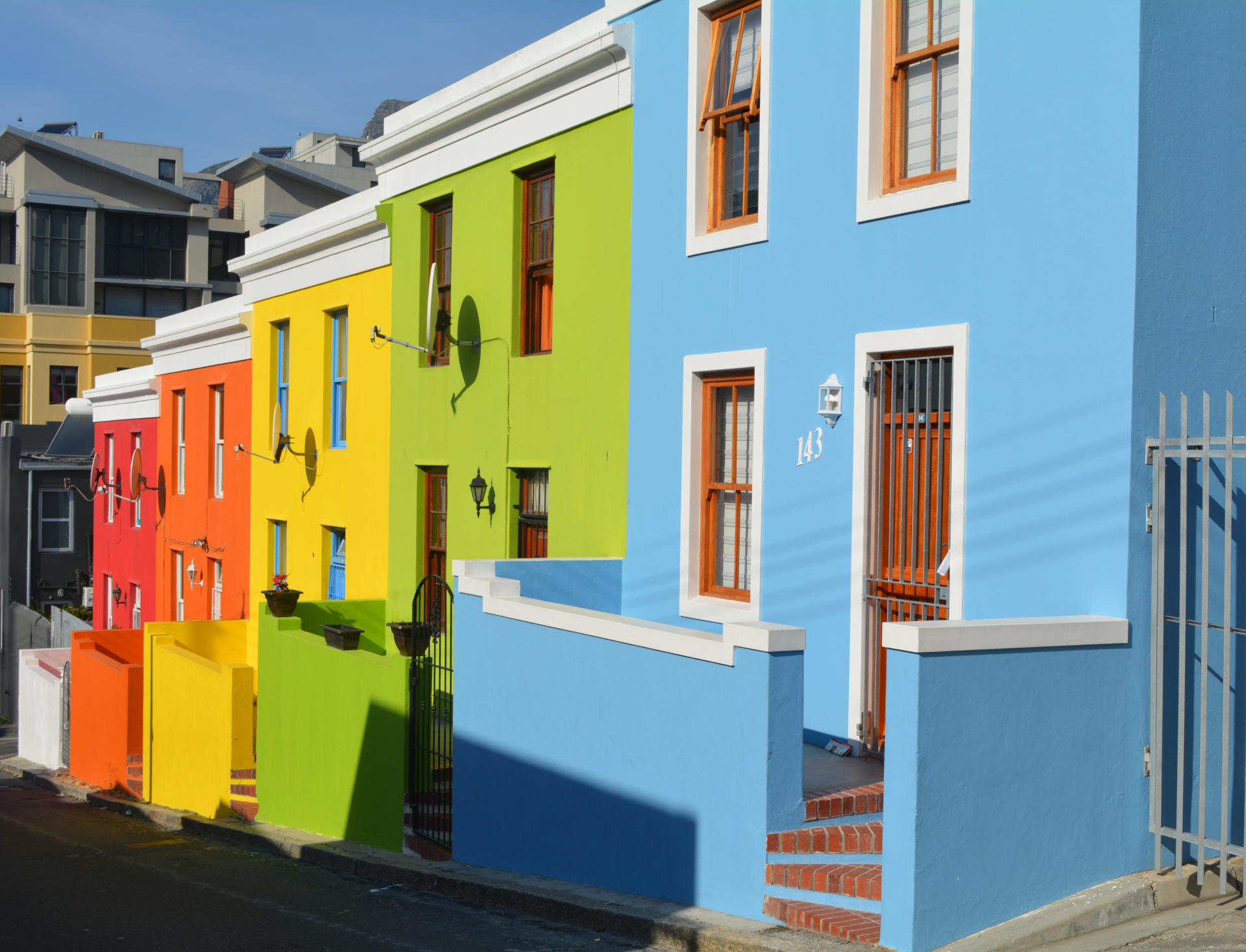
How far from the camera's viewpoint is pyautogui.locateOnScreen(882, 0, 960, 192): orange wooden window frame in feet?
28.9

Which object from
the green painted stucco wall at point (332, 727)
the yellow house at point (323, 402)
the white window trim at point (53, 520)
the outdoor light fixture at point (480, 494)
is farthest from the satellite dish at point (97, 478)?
the outdoor light fixture at point (480, 494)

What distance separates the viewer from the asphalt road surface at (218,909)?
8320mm

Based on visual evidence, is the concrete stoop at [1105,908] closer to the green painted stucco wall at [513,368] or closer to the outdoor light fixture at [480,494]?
the green painted stucco wall at [513,368]

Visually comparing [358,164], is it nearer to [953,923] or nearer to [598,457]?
[598,457]

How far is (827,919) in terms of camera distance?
675cm

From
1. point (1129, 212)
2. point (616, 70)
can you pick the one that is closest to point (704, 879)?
point (1129, 212)

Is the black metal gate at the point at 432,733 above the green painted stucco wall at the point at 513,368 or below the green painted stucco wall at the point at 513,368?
below

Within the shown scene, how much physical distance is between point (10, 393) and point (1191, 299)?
50370 millimetres

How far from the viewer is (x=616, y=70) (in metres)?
11.8

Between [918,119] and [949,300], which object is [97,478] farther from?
[949,300]

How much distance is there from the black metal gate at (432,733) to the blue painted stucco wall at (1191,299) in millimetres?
6064

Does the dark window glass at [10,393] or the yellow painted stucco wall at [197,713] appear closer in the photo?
the yellow painted stucco wall at [197,713]

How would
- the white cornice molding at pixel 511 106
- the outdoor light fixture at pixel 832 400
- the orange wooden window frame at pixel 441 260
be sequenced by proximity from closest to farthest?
the outdoor light fixture at pixel 832 400 < the white cornice molding at pixel 511 106 < the orange wooden window frame at pixel 441 260

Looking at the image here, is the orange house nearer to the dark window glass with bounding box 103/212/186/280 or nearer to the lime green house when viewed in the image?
the lime green house
